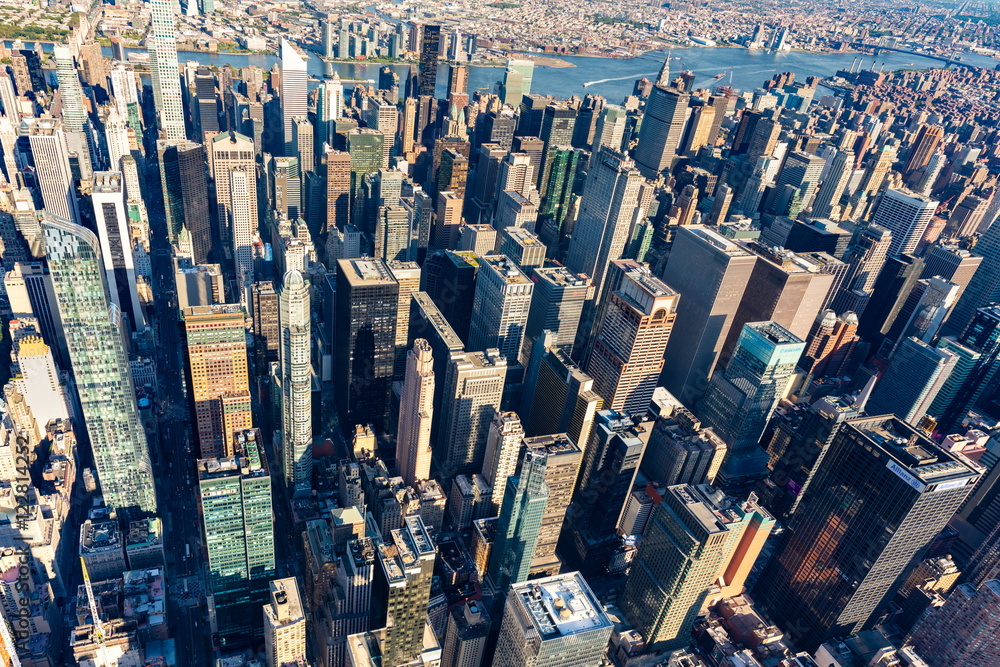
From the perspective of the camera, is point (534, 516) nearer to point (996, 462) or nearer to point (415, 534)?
point (415, 534)

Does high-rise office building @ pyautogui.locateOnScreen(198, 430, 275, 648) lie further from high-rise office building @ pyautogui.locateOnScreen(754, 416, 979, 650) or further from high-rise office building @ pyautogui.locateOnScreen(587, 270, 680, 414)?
high-rise office building @ pyautogui.locateOnScreen(754, 416, 979, 650)

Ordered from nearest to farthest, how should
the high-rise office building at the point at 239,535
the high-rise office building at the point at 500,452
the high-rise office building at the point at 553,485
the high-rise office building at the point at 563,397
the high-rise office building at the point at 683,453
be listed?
the high-rise office building at the point at 239,535
the high-rise office building at the point at 553,485
the high-rise office building at the point at 500,452
the high-rise office building at the point at 563,397
the high-rise office building at the point at 683,453

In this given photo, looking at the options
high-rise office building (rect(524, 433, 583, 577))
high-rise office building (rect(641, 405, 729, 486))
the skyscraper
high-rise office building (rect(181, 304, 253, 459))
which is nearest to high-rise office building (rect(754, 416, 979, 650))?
high-rise office building (rect(641, 405, 729, 486))

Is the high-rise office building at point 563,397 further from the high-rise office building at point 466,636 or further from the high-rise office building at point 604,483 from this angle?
the high-rise office building at point 466,636

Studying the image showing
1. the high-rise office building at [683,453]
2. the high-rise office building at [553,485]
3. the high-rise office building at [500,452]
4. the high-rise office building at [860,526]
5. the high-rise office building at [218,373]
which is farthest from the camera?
the high-rise office building at [683,453]

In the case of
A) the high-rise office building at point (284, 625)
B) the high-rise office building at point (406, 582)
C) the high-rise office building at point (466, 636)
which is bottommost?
the high-rise office building at point (466, 636)

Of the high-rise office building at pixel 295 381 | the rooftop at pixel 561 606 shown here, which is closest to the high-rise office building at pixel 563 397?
the rooftop at pixel 561 606
